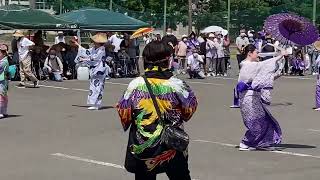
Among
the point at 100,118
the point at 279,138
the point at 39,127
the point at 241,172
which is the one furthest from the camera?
the point at 100,118

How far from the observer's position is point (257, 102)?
9820mm

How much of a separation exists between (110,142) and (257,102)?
2.51 meters

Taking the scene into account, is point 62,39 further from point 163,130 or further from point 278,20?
point 163,130

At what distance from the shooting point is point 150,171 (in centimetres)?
522

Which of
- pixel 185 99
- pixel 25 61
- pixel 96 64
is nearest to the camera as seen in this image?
pixel 185 99

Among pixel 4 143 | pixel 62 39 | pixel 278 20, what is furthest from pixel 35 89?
pixel 278 20

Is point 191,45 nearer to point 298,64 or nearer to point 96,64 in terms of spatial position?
point 298,64

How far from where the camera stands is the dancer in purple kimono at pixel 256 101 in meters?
9.69

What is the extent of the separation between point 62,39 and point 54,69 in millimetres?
2625

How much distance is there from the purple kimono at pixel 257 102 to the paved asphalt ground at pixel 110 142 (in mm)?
257

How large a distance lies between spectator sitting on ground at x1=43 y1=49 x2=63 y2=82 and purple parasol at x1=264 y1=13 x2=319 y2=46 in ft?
45.6

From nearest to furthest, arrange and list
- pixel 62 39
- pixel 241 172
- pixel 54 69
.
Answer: pixel 241 172
pixel 54 69
pixel 62 39

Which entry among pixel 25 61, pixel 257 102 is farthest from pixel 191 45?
pixel 257 102

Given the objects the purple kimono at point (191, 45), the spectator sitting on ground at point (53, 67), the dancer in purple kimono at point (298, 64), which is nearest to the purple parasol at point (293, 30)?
the spectator sitting on ground at point (53, 67)
